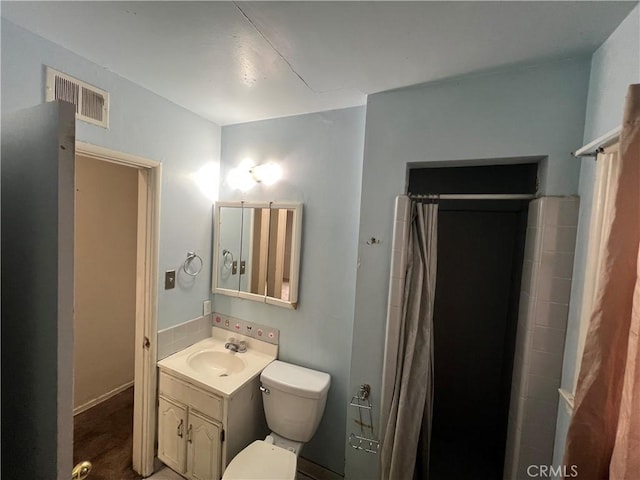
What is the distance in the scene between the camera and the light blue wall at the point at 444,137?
111 cm

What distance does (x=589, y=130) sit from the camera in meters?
1.04

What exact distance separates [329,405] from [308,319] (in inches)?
23.4

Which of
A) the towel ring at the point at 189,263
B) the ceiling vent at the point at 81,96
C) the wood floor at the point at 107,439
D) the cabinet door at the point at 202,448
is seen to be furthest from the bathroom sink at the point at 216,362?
the ceiling vent at the point at 81,96

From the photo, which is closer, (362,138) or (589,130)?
(589,130)

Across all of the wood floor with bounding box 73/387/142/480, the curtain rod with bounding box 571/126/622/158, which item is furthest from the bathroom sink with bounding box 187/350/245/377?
the curtain rod with bounding box 571/126/622/158

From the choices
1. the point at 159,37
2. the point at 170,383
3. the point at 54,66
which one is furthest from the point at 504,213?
the point at 54,66

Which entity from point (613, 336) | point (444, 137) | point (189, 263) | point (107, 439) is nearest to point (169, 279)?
point (189, 263)

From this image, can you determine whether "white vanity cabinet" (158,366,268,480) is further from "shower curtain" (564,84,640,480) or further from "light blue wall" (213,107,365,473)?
"shower curtain" (564,84,640,480)

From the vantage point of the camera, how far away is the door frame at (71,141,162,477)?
1.66m

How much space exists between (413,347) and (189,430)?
148cm

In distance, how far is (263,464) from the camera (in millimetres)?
1411

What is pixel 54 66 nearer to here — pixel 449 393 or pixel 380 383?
pixel 380 383

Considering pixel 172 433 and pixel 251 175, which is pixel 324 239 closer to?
pixel 251 175

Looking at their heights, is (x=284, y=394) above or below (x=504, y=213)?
below
